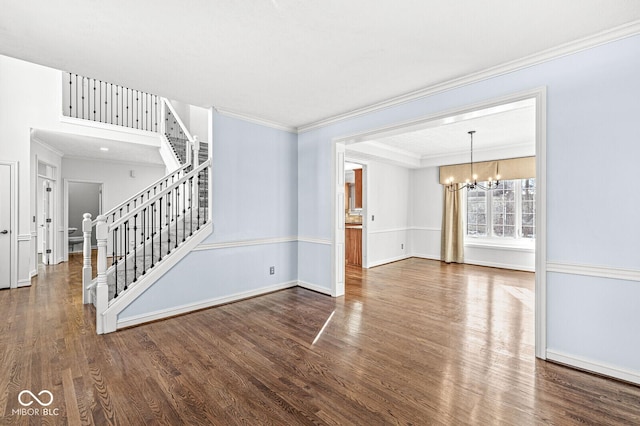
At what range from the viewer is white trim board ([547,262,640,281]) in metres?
2.31

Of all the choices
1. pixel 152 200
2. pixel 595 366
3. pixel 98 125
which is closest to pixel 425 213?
pixel 595 366

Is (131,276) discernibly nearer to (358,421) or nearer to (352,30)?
(358,421)

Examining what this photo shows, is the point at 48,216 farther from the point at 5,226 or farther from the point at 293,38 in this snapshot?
the point at 293,38

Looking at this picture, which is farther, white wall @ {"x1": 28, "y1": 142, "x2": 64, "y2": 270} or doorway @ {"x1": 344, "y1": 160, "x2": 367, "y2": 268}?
doorway @ {"x1": 344, "y1": 160, "x2": 367, "y2": 268}

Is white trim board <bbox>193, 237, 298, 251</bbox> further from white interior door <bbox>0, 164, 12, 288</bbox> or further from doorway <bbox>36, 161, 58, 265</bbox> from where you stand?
doorway <bbox>36, 161, 58, 265</bbox>

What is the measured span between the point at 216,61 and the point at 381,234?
17.8 ft

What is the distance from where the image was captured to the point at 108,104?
701 cm

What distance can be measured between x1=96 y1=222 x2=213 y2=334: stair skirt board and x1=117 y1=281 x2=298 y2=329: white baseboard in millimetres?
125

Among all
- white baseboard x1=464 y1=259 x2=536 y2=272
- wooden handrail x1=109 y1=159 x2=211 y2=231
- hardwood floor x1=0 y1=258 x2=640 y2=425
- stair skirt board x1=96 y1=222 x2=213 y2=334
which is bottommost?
hardwood floor x1=0 y1=258 x2=640 y2=425

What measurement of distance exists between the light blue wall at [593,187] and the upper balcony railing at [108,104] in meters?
7.21

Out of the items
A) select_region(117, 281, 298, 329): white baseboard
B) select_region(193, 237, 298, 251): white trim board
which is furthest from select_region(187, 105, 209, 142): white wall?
select_region(117, 281, 298, 329): white baseboard

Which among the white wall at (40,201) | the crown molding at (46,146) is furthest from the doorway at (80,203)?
the crown molding at (46,146)

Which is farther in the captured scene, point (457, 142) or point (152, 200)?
point (457, 142)
